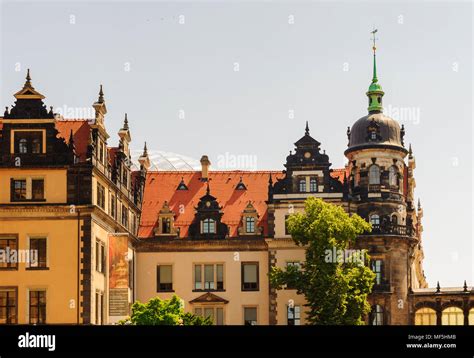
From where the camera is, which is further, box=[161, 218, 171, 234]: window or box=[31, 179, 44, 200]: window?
box=[161, 218, 171, 234]: window

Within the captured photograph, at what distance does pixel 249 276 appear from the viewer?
66438 mm

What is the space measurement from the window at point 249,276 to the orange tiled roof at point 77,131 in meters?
16.1

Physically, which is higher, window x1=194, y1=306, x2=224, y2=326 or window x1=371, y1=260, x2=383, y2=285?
window x1=371, y1=260, x2=383, y2=285

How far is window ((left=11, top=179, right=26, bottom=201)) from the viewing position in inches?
2128

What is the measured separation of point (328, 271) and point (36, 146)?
728 inches

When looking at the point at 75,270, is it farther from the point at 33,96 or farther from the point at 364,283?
the point at 364,283

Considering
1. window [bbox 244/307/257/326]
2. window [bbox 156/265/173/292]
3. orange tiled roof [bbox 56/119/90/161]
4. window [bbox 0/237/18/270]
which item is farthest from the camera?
window [bbox 156/265/173/292]

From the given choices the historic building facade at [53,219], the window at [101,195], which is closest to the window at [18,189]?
the historic building facade at [53,219]

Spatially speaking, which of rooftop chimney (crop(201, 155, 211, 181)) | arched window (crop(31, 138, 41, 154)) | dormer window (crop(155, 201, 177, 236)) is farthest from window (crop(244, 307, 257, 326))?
arched window (crop(31, 138, 41, 154))

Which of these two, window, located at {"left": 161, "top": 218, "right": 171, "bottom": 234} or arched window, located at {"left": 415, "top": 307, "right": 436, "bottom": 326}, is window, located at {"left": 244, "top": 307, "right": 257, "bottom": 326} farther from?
arched window, located at {"left": 415, "top": 307, "right": 436, "bottom": 326}

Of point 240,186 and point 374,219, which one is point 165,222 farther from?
point 374,219

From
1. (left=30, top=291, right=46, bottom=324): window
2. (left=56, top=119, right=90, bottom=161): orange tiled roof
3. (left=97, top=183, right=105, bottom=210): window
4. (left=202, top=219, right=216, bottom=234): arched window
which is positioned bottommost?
(left=30, top=291, right=46, bottom=324): window

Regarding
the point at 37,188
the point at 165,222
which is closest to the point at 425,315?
the point at 165,222
